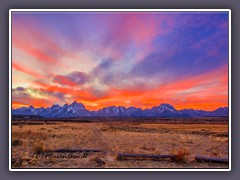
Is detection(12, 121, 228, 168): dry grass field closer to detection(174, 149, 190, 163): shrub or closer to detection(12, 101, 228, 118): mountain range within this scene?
detection(174, 149, 190, 163): shrub

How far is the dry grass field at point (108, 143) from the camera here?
6.13 m

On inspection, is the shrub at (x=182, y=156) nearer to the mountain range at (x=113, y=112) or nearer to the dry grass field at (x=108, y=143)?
the dry grass field at (x=108, y=143)

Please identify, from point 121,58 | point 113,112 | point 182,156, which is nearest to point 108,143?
point 113,112

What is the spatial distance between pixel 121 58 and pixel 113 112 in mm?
1178

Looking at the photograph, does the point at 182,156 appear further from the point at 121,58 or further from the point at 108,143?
the point at 121,58

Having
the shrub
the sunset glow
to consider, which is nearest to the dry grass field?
the shrub

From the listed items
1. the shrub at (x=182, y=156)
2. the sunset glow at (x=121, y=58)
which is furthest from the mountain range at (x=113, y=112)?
the shrub at (x=182, y=156)

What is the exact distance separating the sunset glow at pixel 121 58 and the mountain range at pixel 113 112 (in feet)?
0.34

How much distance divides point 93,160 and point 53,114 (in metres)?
1.30

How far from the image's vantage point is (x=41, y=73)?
6.31 meters

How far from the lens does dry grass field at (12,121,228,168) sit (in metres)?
6.13

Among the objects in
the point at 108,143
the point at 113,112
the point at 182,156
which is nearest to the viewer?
the point at 182,156

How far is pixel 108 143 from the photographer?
256 inches
